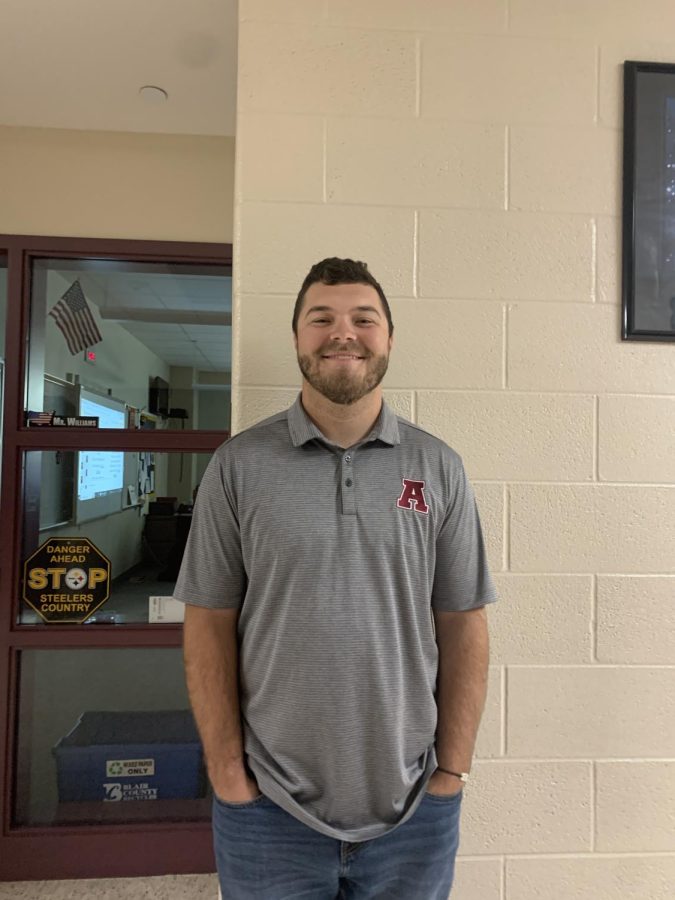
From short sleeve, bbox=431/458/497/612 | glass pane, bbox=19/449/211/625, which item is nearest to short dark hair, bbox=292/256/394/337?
short sleeve, bbox=431/458/497/612

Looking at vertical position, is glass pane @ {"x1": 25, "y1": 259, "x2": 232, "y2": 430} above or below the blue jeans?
above

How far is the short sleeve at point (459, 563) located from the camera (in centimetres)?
111

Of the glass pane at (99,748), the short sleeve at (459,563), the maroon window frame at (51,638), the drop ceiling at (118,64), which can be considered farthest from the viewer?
the glass pane at (99,748)

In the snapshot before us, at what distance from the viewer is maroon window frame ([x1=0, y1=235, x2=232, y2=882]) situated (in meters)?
2.12

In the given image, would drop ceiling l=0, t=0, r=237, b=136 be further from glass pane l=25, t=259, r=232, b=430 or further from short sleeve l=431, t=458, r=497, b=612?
short sleeve l=431, t=458, r=497, b=612

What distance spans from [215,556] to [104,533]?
149 cm

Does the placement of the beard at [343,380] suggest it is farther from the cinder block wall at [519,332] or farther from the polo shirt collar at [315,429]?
the cinder block wall at [519,332]

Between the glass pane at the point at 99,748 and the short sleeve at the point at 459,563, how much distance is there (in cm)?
152

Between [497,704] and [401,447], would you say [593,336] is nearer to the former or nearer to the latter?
[401,447]

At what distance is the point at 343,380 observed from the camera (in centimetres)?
107

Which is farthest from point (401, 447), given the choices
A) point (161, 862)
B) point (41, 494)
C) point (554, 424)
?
point (161, 862)

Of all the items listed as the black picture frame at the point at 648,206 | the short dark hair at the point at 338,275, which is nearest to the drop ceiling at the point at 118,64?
the short dark hair at the point at 338,275

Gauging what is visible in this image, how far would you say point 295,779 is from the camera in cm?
100

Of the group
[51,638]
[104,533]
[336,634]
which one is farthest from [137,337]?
[336,634]
